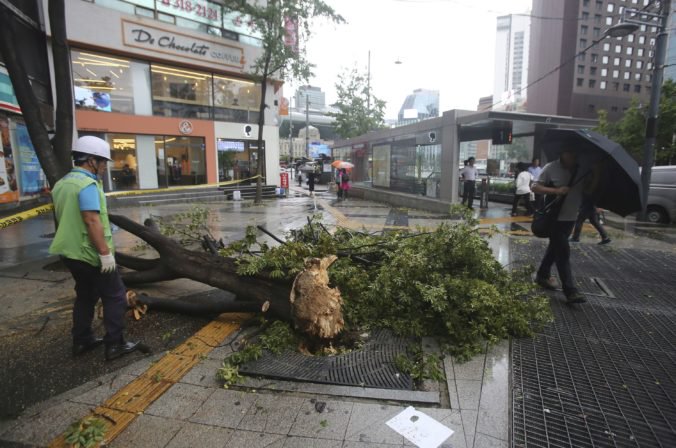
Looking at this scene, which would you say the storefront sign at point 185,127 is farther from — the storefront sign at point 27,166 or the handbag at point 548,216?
the handbag at point 548,216

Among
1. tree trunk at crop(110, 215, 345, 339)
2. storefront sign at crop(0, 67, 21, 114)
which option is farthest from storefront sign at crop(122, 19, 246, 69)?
tree trunk at crop(110, 215, 345, 339)

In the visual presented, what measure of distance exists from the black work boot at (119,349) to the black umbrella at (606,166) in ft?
15.8

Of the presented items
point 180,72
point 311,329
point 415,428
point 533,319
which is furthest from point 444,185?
point 180,72

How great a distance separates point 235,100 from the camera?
2045 cm

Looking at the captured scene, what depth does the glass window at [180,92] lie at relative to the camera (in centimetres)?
1784

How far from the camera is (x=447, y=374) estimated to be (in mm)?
2957

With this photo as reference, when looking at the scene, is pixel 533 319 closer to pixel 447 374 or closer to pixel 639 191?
pixel 447 374

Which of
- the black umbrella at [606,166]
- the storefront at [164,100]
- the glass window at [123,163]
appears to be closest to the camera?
the black umbrella at [606,166]

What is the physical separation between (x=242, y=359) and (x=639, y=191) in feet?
13.7

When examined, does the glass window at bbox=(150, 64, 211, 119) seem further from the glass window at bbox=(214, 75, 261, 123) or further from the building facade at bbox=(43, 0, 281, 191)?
the glass window at bbox=(214, 75, 261, 123)

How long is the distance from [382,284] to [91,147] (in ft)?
9.40

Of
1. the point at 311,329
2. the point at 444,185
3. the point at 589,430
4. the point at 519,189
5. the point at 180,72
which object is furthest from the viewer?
the point at 180,72

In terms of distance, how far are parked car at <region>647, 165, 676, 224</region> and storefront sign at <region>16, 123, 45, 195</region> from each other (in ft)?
55.9

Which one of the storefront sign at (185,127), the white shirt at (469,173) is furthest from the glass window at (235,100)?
the white shirt at (469,173)
